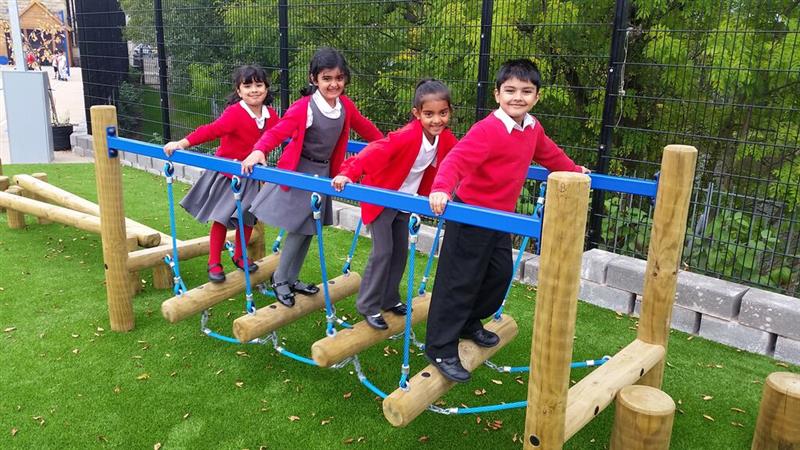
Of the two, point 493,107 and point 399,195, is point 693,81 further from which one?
point 399,195

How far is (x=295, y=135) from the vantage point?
10.6 ft

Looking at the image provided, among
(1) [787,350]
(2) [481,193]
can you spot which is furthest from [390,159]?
(1) [787,350]

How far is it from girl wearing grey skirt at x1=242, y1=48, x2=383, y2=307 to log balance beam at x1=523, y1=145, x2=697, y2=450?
1.55 metres

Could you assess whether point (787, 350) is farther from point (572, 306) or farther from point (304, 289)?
point (304, 289)

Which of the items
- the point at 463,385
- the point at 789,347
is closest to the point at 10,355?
the point at 463,385

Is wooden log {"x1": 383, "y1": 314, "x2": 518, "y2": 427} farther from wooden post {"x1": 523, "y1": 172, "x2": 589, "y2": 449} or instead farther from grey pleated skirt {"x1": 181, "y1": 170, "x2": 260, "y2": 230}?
grey pleated skirt {"x1": 181, "y1": 170, "x2": 260, "y2": 230}

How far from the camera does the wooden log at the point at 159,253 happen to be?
151 inches

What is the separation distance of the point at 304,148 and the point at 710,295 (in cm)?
260

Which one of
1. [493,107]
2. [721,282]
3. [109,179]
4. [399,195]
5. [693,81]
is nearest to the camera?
[399,195]

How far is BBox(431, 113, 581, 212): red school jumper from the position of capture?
2.48 m

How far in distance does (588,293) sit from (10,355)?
3.58 m

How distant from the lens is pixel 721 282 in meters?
3.98

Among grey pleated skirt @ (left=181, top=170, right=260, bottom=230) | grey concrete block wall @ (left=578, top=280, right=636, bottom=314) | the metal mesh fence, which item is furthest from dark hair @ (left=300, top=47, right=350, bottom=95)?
grey concrete block wall @ (left=578, top=280, right=636, bottom=314)

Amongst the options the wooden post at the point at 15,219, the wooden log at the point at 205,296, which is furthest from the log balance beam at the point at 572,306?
the wooden post at the point at 15,219
